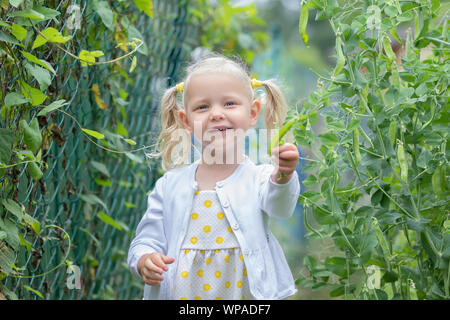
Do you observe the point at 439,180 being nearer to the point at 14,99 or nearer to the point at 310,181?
the point at 310,181

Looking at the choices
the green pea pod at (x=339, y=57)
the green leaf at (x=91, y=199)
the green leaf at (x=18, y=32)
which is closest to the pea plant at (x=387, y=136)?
the green pea pod at (x=339, y=57)

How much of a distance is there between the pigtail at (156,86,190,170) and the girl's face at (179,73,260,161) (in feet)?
0.61

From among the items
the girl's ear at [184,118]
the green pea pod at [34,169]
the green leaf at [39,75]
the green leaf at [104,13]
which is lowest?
the green pea pod at [34,169]

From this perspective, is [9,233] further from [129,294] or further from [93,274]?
[129,294]

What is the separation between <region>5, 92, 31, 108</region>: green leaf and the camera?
61.5 inches

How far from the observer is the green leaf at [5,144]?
1538mm

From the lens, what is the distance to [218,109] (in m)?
1.83

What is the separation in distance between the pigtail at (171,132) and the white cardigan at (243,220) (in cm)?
13

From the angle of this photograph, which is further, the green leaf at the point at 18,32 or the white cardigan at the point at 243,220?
the white cardigan at the point at 243,220

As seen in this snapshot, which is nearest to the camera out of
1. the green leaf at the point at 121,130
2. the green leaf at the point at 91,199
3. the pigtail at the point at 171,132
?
the pigtail at the point at 171,132

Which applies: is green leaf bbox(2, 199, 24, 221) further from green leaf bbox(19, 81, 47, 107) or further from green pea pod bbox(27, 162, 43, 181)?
green leaf bbox(19, 81, 47, 107)

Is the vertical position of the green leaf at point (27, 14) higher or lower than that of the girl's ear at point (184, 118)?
lower

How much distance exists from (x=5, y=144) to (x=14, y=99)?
0.12 metres

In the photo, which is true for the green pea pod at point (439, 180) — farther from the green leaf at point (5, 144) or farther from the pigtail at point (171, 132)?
the green leaf at point (5, 144)
